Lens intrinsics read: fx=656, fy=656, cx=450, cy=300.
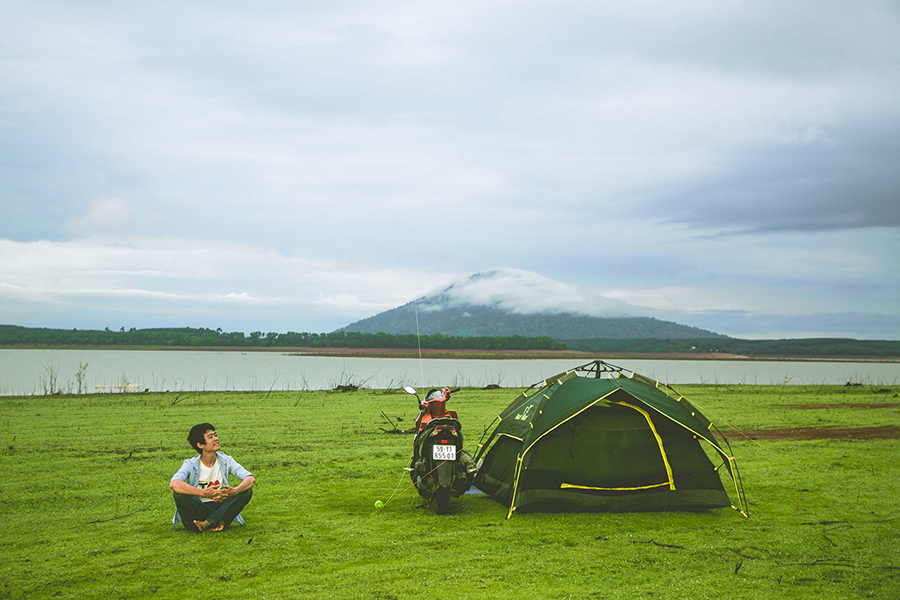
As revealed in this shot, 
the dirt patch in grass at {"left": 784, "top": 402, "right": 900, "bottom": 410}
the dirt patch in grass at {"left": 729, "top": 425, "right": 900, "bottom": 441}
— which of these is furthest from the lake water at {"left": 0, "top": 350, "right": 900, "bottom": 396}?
the dirt patch in grass at {"left": 729, "top": 425, "right": 900, "bottom": 441}

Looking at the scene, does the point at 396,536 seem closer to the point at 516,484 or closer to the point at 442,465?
the point at 442,465

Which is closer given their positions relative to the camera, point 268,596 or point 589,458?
point 268,596

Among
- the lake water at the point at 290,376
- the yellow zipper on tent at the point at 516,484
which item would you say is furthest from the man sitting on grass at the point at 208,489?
the lake water at the point at 290,376

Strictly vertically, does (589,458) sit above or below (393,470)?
above

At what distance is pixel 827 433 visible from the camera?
52.4ft

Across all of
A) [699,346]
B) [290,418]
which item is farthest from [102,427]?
[699,346]

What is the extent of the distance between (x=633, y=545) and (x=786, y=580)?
151 centimetres

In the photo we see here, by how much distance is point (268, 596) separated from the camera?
5316 mm

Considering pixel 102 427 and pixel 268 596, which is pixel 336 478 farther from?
pixel 102 427

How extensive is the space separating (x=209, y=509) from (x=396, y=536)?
2.07 m

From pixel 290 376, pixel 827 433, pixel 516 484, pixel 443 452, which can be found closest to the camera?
pixel 443 452

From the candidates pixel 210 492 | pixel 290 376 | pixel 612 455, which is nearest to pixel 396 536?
pixel 210 492

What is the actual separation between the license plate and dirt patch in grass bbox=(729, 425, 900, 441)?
31.7ft

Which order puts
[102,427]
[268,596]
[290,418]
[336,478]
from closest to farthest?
[268,596]
[336,478]
[102,427]
[290,418]
